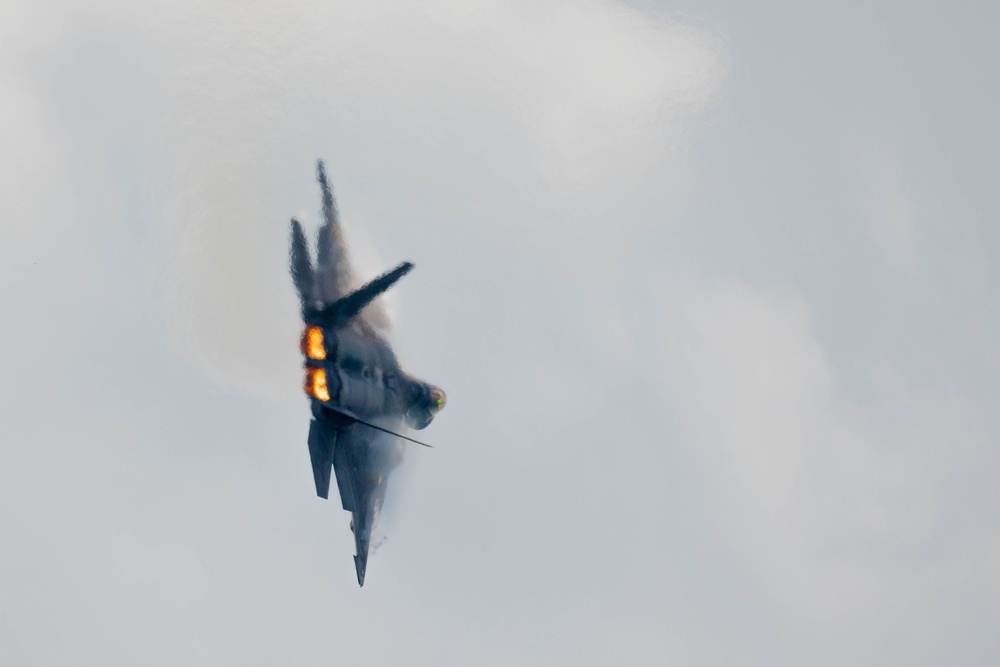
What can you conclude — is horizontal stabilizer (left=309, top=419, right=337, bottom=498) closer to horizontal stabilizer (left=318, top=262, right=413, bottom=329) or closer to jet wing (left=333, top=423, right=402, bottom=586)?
jet wing (left=333, top=423, right=402, bottom=586)

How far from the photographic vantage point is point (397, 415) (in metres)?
40.2

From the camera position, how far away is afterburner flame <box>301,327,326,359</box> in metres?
33.8

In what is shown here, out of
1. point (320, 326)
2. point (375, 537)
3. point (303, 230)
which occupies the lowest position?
point (375, 537)

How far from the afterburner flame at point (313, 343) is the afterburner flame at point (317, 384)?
1.65 ft

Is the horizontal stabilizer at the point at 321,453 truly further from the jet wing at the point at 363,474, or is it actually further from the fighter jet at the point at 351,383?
the jet wing at the point at 363,474

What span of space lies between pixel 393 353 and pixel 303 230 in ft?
21.4

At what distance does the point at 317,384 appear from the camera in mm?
34625

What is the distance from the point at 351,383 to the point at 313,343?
2.45m

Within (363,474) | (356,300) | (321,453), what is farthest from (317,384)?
(363,474)

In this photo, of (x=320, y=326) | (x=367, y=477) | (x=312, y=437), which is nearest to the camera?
(x=320, y=326)

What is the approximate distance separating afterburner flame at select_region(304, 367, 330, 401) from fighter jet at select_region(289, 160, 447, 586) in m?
0.03

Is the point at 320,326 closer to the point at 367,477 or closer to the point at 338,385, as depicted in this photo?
the point at 338,385

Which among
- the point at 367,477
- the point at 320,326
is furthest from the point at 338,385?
the point at 367,477

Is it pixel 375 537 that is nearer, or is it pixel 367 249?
pixel 367 249
